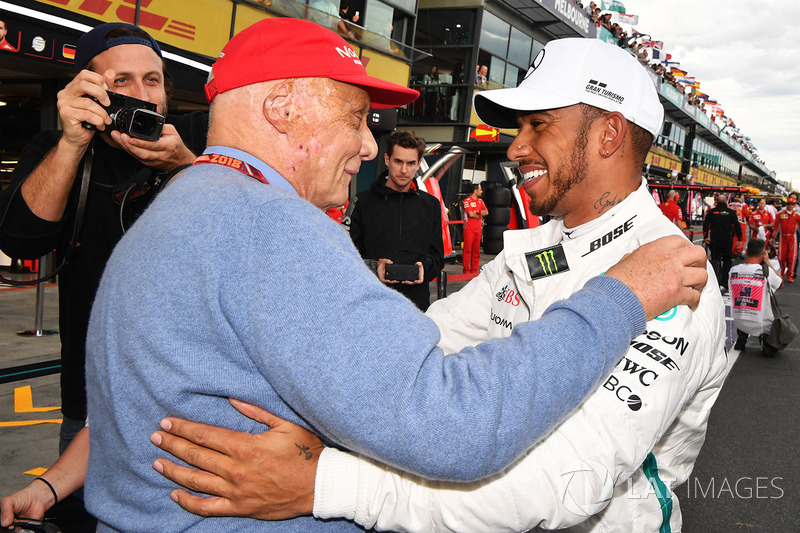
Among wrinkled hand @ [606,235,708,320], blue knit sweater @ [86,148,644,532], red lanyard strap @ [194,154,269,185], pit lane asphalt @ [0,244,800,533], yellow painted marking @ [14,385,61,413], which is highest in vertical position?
red lanyard strap @ [194,154,269,185]

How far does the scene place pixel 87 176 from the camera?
7.31 ft

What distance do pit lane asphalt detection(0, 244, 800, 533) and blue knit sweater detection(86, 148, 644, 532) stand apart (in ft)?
7.56

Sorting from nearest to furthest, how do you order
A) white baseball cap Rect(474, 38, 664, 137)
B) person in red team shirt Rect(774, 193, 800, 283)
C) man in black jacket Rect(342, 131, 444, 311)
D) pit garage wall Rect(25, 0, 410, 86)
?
white baseball cap Rect(474, 38, 664, 137)
man in black jacket Rect(342, 131, 444, 311)
pit garage wall Rect(25, 0, 410, 86)
person in red team shirt Rect(774, 193, 800, 283)

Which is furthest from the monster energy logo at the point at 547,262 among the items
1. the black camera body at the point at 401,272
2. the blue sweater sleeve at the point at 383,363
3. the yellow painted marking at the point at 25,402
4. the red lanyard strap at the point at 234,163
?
the yellow painted marking at the point at 25,402

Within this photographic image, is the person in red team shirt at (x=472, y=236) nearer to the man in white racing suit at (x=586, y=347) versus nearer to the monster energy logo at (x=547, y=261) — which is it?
the man in white racing suit at (x=586, y=347)

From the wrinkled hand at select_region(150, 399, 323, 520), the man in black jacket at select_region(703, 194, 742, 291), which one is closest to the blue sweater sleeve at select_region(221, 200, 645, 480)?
the wrinkled hand at select_region(150, 399, 323, 520)

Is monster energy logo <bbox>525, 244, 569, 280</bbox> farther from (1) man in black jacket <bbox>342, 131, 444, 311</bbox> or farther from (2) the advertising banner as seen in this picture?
(2) the advertising banner

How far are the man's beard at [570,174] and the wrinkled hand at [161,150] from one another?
1.30m

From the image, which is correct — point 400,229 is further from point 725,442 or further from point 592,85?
point 592,85

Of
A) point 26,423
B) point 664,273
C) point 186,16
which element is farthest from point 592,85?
point 186,16

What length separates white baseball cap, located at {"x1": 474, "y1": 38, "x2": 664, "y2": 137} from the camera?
6.05 feet

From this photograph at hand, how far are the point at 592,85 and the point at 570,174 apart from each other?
27cm

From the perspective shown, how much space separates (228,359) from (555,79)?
133 cm

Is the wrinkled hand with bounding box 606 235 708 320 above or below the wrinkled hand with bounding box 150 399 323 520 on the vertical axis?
above
